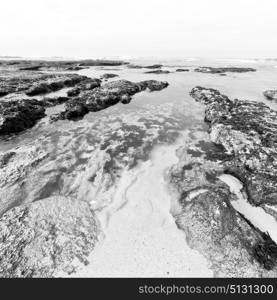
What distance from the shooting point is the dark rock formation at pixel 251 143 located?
8227 millimetres

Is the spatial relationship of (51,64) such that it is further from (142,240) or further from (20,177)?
(142,240)

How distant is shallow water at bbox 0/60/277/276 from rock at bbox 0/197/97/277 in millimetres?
458

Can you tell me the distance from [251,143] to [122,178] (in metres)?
7.07

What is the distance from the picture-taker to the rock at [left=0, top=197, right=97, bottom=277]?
18.2ft

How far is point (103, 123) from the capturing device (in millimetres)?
15773

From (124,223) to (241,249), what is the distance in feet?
11.3

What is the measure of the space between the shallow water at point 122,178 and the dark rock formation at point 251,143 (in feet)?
5.86

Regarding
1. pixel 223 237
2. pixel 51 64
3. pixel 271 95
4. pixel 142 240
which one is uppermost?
pixel 271 95

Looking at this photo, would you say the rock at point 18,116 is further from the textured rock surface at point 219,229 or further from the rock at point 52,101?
the textured rock surface at point 219,229

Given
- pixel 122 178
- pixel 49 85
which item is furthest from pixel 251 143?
pixel 49 85

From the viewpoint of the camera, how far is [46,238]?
20.4 ft

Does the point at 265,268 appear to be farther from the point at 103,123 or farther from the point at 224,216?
the point at 103,123

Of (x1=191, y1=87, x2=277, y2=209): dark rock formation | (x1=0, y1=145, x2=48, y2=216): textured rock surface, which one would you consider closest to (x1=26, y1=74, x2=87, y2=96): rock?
(x1=0, y1=145, x2=48, y2=216): textured rock surface
